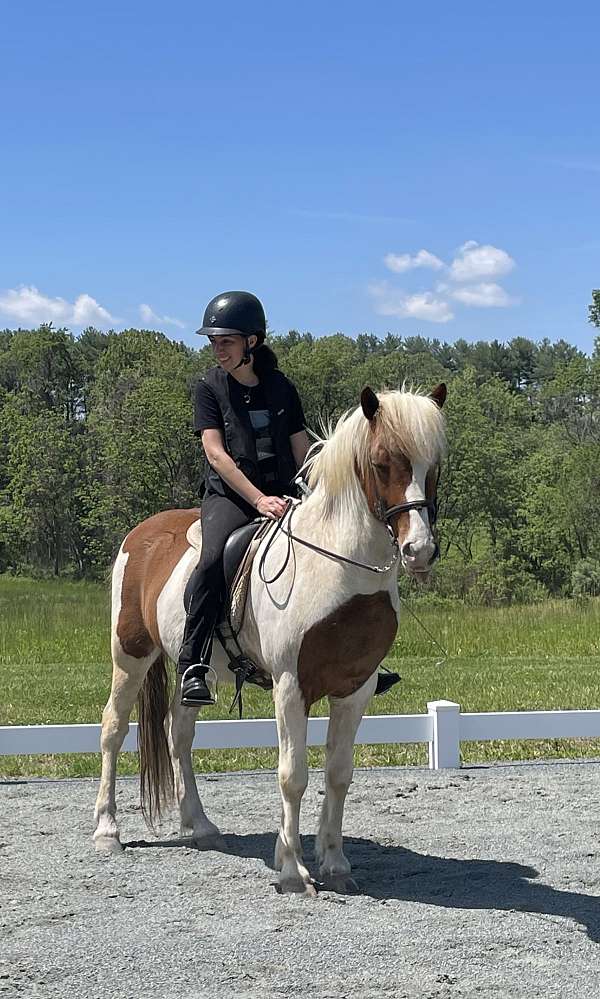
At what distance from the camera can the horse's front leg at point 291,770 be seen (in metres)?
5.35

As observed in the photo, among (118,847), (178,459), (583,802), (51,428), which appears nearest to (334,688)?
(118,847)

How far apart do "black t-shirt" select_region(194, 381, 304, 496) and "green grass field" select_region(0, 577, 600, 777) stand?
3.31 meters

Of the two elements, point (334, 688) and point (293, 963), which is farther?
point (334, 688)

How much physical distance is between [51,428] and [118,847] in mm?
49883

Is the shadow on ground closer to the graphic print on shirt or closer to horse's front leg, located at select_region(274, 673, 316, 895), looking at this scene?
horse's front leg, located at select_region(274, 673, 316, 895)

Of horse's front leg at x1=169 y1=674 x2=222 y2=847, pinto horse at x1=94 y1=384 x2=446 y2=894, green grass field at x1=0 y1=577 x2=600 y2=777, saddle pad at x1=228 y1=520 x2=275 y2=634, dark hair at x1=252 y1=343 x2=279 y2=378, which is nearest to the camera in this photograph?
pinto horse at x1=94 y1=384 x2=446 y2=894

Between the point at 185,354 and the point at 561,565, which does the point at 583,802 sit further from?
the point at 185,354

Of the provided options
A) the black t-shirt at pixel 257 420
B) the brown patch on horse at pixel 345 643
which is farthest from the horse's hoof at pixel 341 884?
the black t-shirt at pixel 257 420

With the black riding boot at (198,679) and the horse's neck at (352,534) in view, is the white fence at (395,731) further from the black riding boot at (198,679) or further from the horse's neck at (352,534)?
the horse's neck at (352,534)

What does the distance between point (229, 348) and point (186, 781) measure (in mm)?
2526

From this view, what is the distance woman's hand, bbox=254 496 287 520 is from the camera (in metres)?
5.65

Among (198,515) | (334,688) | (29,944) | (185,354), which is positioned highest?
(185,354)

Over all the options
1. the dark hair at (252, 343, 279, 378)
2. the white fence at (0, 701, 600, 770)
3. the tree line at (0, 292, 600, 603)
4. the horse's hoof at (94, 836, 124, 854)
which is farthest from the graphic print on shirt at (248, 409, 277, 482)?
the tree line at (0, 292, 600, 603)

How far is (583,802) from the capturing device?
7156mm
